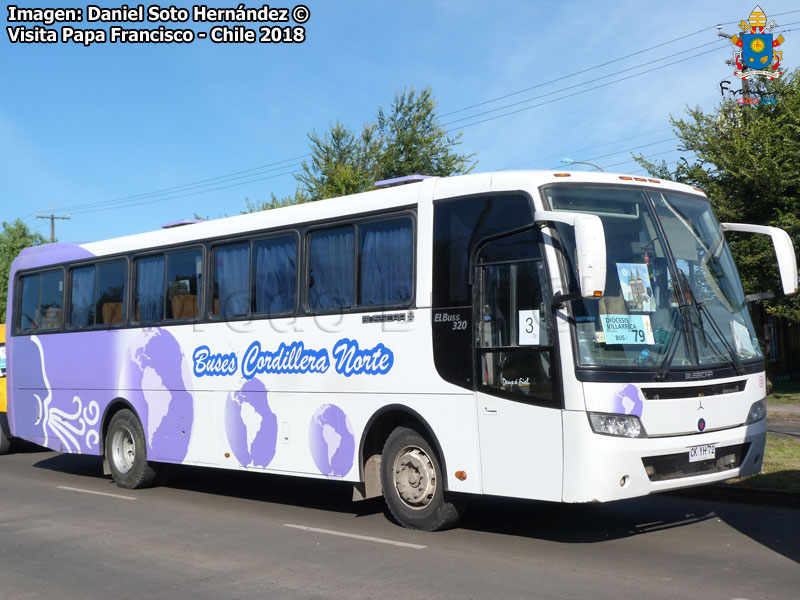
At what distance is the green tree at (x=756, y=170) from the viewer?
25.1 m

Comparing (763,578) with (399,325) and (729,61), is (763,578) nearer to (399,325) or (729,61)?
(399,325)

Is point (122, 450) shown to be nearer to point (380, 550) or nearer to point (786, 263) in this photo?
point (380, 550)

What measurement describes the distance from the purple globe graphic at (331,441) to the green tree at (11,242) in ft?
209

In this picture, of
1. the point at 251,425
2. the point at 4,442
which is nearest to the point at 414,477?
the point at 251,425

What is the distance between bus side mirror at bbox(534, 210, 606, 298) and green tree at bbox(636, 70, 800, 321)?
18.2 metres

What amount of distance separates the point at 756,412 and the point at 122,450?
8.98m

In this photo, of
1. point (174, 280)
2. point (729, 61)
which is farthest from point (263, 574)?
point (729, 61)

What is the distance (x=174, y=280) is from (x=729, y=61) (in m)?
31.3

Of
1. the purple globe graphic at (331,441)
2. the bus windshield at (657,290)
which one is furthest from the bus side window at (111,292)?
the bus windshield at (657,290)

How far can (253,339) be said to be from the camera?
1162cm

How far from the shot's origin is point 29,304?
16.0m

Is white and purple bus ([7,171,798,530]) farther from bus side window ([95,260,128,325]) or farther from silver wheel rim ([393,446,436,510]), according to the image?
bus side window ([95,260,128,325])

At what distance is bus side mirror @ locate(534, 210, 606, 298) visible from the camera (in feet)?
25.0

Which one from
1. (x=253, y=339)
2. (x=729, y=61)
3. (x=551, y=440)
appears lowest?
(x=551, y=440)
